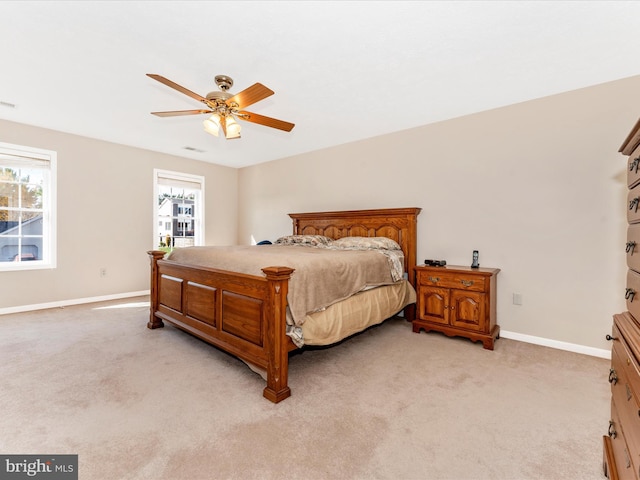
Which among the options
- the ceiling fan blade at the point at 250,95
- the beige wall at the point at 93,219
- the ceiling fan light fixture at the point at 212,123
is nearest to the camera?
the ceiling fan blade at the point at 250,95

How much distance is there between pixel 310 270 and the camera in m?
2.34

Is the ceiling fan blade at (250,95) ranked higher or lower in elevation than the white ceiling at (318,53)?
lower

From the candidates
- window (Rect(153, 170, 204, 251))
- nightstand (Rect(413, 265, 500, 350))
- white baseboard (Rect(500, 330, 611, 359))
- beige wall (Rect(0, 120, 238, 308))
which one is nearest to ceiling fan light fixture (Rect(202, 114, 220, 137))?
nightstand (Rect(413, 265, 500, 350))

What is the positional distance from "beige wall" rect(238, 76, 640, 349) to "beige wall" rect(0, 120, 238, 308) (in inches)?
161

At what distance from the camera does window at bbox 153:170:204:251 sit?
5441mm

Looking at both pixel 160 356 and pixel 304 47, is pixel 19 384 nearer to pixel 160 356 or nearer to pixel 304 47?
pixel 160 356

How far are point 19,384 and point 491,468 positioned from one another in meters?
3.06

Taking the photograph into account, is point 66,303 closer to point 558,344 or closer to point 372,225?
point 372,225

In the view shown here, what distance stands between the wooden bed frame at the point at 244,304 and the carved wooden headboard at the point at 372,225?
0.01 meters

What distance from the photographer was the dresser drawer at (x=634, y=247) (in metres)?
1.10

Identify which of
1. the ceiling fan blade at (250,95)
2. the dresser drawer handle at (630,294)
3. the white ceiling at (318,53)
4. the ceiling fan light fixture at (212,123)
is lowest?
the dresser drawer handle at (630,294)

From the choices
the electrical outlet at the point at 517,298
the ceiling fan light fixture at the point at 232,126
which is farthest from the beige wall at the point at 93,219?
the electrical outlet at the point at 517,298

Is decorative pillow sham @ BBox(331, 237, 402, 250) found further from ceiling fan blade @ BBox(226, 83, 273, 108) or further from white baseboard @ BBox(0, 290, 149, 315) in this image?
white baseboard @ BBox(0, 290, 149, 315)

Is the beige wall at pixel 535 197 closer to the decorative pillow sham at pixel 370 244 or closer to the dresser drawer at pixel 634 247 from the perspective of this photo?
the decorative pillow sham at pixel 370 244
